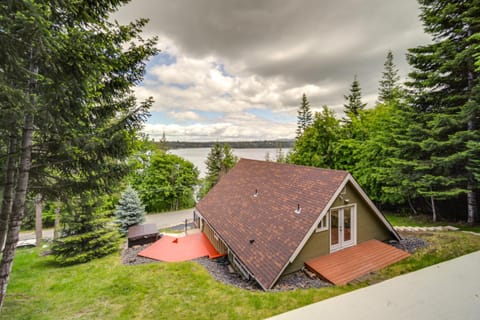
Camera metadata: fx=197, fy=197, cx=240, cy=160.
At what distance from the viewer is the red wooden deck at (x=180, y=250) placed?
28.9 ft

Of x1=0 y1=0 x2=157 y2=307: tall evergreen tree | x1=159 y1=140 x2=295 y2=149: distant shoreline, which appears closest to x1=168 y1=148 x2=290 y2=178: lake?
x1=159 y1=140 x2=295 y2=149: distant shoreline

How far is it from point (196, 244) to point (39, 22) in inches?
393

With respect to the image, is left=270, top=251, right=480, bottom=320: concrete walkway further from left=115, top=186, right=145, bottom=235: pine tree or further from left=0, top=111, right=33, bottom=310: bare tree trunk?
left=115, top=186, right=145, bottom=235: pine tree

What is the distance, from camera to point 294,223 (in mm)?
6727

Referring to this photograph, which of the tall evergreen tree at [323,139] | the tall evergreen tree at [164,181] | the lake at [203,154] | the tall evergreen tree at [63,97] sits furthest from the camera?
the lake at [203,154]

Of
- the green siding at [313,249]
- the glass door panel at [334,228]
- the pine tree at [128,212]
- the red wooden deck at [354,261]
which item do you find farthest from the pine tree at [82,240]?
the glass door panel at [334,228]

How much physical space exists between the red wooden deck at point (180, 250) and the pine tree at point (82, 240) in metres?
1.86

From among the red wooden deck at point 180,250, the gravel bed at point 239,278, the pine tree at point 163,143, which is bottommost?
the red wooden deck at point 180,250

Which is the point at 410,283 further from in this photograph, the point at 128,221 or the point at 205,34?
the point at 128,221

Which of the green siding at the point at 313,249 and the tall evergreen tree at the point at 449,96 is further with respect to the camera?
the tall evergreen tree at the point at 449,96

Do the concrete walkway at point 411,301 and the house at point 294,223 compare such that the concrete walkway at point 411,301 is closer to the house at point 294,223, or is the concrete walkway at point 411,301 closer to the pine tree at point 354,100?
the house at point 294,223

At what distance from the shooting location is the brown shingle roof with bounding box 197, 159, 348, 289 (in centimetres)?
608

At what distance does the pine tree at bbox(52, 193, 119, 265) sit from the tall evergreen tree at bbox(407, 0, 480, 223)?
15.4 metres

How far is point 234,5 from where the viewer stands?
679 cm
